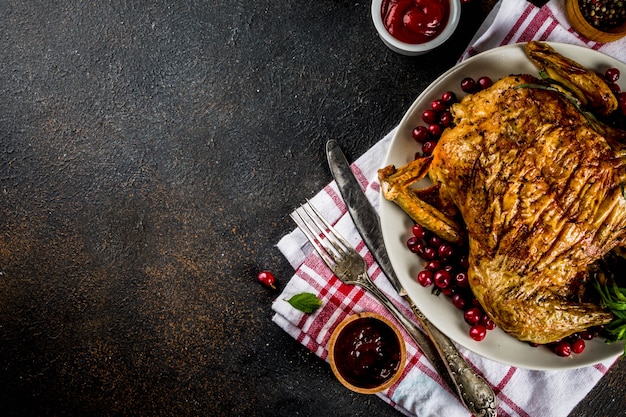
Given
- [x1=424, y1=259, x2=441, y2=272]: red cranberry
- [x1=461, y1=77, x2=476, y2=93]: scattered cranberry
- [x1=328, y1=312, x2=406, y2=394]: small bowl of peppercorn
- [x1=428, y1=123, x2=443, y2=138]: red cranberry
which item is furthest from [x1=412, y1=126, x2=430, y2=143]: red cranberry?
[x1=328, y1=312, x2=406, y2=394]: small bowl of peppercorn

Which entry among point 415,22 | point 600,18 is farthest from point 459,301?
point 600,18

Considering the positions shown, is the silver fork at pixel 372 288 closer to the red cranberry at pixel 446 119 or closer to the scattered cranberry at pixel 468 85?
the red cranberry at pixel 446 119

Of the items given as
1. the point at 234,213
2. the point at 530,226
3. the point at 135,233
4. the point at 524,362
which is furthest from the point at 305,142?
the point at 524,362

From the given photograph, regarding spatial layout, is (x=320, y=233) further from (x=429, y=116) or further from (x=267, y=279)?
(x=429, y=116)

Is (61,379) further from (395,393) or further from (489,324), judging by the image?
(489,324)

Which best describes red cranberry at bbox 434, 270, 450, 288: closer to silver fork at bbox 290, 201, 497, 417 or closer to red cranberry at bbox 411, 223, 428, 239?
red cranberry at bbox 411, 223, 428, 239

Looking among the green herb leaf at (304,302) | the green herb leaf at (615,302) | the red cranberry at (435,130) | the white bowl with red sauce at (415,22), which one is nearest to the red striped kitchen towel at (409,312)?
the green herb leaf at (304,302)
